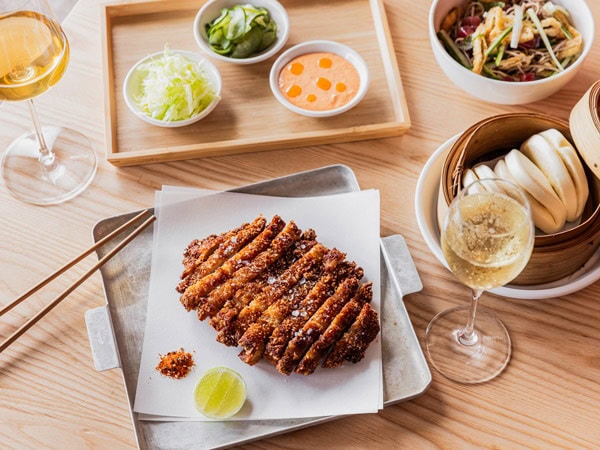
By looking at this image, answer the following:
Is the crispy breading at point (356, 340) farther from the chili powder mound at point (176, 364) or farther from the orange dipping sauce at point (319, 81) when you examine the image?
the orange dipping sauce at point (319, 81)

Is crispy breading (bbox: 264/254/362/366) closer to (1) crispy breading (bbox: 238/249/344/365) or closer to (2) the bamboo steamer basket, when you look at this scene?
(1) crispy breading (bbox: 238/249/344/365)

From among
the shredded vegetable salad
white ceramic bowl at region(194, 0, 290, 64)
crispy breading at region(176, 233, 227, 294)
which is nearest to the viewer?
crispy breading at region(176, 233, 227, 294)

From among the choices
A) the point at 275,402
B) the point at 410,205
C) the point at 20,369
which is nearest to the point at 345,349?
the point at 275,402

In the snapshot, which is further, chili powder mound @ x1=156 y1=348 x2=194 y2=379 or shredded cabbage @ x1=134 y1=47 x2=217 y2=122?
shredded cabbage @ x1=134 y1=47 x2=217 y2=122

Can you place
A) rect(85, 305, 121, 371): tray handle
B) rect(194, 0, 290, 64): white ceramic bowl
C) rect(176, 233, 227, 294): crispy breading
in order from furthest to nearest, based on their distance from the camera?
1. rect(194, 0, 290, 64): white ceramic bowl
2. rect(176, 233, 227, 294): crispy breading
3. rect(85, 305, 121, 371): tray handle

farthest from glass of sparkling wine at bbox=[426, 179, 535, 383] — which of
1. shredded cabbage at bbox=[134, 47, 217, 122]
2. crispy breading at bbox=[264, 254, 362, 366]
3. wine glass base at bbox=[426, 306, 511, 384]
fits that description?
shredded cabbage at bbox=[134, 47, 217, 122]

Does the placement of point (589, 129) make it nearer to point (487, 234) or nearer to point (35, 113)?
point (487, 234)

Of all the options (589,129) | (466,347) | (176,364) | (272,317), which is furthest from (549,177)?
(176,364)

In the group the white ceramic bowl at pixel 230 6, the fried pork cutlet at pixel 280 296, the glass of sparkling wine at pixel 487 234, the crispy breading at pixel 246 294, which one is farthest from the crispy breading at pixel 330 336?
the white ceramic bowl at pixel 230 6
